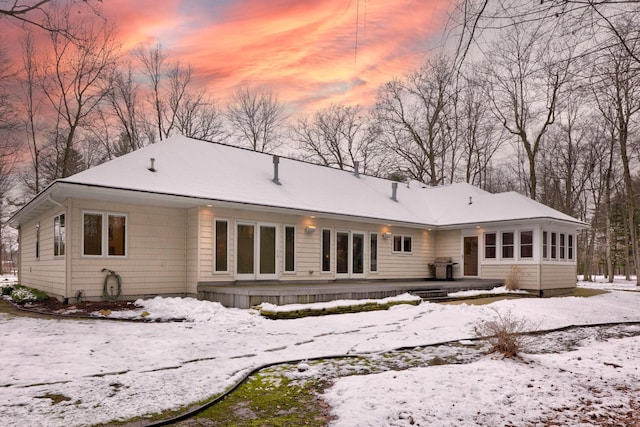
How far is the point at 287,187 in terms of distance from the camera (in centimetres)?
1546

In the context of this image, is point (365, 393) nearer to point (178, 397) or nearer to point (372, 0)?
point (178, 397)

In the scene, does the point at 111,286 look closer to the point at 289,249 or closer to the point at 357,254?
the point at 289,249

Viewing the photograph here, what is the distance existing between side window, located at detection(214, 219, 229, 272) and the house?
0.03 metres

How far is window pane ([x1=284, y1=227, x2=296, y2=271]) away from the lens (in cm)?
→ 1432

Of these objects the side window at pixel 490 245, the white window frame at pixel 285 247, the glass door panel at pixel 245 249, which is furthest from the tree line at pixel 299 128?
the glass door panel at pixel 245 249

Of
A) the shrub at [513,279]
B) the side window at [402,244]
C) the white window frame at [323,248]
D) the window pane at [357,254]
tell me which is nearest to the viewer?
the white window frame at [323,248]

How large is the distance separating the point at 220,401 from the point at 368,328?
5.18 meters

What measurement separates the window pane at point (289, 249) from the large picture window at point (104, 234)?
4.80 metres

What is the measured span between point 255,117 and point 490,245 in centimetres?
1830

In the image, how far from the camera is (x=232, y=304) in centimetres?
1123

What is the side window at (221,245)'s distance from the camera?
12.7 m

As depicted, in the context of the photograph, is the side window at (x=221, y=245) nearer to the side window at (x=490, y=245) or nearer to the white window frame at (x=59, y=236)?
the white window frame at (x=59, y=236)

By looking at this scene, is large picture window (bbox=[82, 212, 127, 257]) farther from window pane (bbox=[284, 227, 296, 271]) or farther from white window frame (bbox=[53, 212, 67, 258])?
window pane (bbox=[284, 227, 296, 271])

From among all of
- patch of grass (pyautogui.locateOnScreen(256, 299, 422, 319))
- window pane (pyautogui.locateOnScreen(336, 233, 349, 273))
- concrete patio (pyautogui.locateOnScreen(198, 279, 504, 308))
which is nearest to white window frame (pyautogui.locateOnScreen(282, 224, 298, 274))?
concrete patio (pyautogui.locateOnScreen(198, 279, 504, 308))
